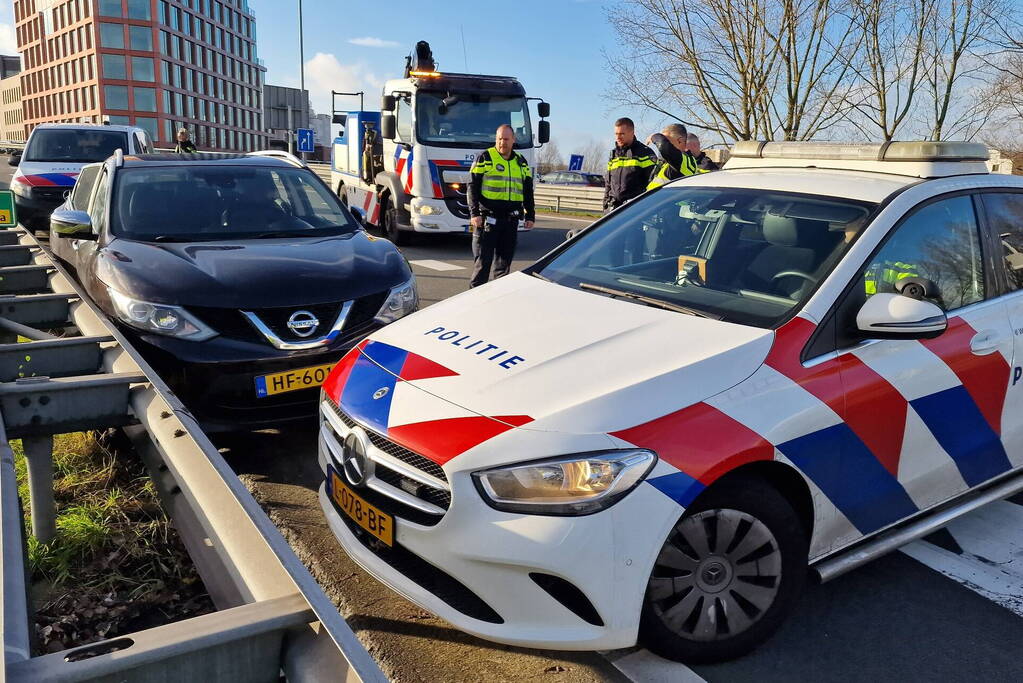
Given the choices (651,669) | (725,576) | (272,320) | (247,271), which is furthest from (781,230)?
(247,271)

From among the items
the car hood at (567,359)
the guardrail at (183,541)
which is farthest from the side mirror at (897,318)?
the guardrail at (183,541)

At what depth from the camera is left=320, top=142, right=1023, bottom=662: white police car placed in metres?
2.38

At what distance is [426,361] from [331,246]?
2471mm

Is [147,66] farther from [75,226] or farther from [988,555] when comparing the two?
[988,555]

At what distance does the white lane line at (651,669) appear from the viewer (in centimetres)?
260

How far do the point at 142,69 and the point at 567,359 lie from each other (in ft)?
313

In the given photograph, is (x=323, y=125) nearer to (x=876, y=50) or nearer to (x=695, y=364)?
(x=876, y=50)

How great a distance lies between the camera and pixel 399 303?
4840 millimetres

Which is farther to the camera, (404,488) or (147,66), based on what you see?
(147,66)

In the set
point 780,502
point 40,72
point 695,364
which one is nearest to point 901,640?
point 780,502

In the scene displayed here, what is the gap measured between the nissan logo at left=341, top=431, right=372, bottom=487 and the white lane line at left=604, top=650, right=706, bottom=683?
99 centimetres

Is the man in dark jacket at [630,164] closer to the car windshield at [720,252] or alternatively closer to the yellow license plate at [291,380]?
the car windshield at [720,252]

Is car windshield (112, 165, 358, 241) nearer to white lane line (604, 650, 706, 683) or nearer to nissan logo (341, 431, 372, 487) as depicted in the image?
nissan logo (341, 431, 372, 487)

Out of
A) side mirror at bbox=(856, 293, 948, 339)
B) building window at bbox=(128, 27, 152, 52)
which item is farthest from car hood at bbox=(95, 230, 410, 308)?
building window at bbox=(128, 27, 152, 52)
